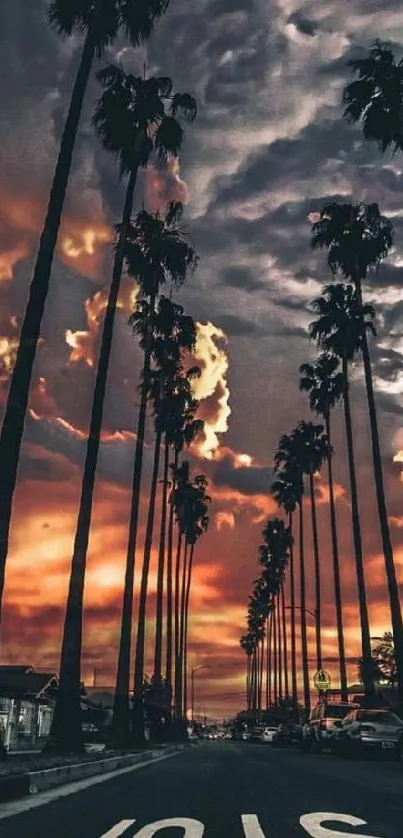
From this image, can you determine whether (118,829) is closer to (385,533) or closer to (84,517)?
(84,517)

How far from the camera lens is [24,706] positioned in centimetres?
5009

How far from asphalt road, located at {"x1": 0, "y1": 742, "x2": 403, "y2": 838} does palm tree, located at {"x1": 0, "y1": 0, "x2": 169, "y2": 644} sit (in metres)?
5.08

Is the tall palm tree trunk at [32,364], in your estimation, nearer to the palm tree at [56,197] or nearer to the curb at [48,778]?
the palm tree at [56,197]

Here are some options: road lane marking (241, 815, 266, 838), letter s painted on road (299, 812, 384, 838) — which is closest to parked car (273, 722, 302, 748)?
letter s painted on road (299, 812, 384, 838)

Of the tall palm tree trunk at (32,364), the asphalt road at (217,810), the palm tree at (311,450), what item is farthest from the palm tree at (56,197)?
the palm tree at (311,450)

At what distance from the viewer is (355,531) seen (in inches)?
1721

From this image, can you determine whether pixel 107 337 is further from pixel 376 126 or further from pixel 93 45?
pixel 376 126

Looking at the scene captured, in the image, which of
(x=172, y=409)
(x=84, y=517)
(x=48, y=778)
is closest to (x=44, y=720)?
(x=172, y=409)

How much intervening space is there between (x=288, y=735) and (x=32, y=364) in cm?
3331

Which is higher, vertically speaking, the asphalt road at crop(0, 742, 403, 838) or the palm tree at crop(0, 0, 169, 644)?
the palm tree at crop(0, 0, 169, 644)

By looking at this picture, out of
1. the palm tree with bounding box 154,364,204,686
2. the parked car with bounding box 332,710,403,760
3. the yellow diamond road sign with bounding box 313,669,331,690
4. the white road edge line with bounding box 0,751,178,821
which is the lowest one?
the white road edge line with bounding box 0,751,178,821

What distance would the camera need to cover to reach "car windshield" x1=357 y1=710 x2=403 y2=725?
1064 inches

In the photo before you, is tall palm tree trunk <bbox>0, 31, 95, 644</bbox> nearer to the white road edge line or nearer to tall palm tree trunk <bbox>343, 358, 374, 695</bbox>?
the white road edge line

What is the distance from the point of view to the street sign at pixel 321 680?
48.3 m
